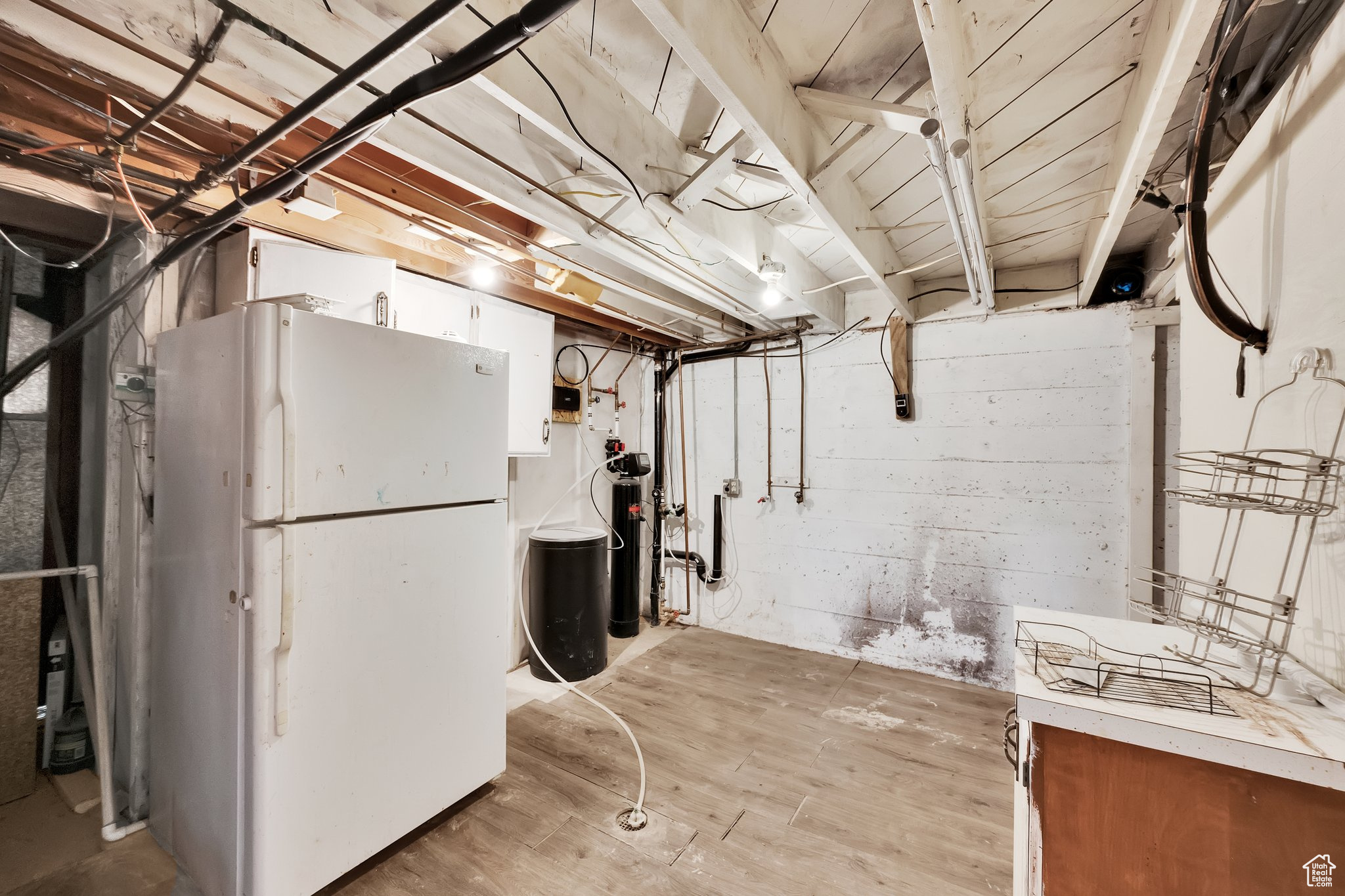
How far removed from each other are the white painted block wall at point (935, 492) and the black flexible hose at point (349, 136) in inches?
116

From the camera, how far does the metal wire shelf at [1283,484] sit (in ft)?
2.56

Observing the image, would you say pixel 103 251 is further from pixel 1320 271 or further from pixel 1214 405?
pixel 1214 405

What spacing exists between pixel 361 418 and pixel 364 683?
84 cm

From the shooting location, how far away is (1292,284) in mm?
958

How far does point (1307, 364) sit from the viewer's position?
899mm

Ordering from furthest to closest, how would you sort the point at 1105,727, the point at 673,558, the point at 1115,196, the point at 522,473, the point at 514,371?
the point at 673,558 → the point at 522,473 → the point at 514,371 → the point at 1115,196 → the point at 1105,727

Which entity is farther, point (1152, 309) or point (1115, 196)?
point (1152, 309)

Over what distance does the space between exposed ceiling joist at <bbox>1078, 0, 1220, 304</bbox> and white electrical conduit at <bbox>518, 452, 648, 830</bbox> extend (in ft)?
8.25

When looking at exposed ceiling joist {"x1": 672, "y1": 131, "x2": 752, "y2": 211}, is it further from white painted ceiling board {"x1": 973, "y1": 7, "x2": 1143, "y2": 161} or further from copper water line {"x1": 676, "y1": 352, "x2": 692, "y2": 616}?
copper water line {"x1": 676, "y1": 352, "x2": 692, "y2": 616}

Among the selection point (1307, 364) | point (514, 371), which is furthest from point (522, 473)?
point (1307, 364)

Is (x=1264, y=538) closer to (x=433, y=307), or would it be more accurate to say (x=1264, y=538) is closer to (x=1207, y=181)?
(x=1207, y=181)

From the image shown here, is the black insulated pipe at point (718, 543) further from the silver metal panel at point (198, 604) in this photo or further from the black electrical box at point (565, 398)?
the silver metal panel at point (198, 604)

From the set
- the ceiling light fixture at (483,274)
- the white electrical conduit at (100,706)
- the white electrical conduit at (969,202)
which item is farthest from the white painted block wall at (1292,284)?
the white electrical conduit at (100,706)

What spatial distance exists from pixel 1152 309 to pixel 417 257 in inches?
144
